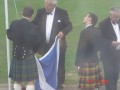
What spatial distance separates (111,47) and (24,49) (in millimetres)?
1704

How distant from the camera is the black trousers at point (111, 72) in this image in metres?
9.11

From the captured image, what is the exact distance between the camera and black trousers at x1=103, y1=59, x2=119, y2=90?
29.9ft

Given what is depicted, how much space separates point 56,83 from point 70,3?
33.9 feet

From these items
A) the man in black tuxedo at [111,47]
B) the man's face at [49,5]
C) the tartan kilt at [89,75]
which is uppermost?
the man's face at [49,5]

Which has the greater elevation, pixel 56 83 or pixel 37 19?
pixel 37 19

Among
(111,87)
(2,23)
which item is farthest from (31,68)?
(2,23)

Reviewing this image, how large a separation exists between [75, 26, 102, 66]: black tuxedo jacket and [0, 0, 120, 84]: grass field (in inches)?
68.0

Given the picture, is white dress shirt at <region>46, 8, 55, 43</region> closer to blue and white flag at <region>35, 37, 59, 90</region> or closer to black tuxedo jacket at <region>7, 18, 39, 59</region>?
blue and white flag at <region>35, 37, 59, 90</region>

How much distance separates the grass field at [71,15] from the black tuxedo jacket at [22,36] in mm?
2091

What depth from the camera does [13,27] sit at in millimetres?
8312

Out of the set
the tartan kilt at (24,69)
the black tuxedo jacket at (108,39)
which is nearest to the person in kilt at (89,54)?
the black tuxedo jacket at (108,39)

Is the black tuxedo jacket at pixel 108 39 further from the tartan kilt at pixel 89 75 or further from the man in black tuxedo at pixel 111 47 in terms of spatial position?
the tartan kilt at pixel 89 75

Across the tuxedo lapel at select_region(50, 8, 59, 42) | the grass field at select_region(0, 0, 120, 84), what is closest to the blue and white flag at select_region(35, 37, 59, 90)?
the tuxedo lapel at select_region(50, 8, 59, 42)

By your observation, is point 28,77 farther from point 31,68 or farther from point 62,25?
point 62,25
